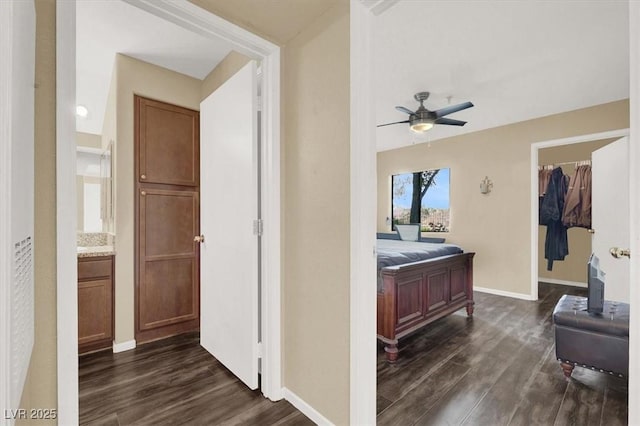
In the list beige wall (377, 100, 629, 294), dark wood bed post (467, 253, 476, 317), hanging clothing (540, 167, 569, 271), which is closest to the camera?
dark wood bed post (467, 253, 476, 317)

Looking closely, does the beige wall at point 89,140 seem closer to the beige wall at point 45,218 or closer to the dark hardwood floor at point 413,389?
the dark hardwood floor at point 413,389

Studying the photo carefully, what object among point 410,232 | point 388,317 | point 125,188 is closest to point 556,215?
point 410,232

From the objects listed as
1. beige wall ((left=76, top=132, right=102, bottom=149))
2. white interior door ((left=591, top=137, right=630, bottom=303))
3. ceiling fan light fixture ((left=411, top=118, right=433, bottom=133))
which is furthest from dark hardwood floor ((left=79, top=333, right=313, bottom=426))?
ceiling fan light fixture ((left=411, top=118, right=433, bottom=133))

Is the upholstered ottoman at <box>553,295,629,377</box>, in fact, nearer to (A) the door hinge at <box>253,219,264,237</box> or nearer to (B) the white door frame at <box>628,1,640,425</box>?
(B) the white door frame at <box>628,1,640,425</box>

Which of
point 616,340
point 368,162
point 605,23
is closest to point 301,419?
point 368,162

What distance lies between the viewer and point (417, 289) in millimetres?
2719

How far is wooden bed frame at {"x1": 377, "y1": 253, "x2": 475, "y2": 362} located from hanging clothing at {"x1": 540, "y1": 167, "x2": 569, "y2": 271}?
2.46 metres

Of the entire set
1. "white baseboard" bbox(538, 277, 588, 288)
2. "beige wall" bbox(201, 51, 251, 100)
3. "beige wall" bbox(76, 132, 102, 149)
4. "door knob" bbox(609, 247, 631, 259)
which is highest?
"beige wall" bbox(201, 51, 251, 100)

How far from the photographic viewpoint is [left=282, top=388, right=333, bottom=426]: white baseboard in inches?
62.9

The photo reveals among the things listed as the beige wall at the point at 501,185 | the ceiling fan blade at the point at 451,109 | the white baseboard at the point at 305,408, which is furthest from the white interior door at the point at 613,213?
the white baseboard at the point at 305,408

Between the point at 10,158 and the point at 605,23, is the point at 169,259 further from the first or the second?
the point at 605,23

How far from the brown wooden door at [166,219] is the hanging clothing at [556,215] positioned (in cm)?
528

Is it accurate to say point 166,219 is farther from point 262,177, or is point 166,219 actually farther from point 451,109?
point 451,109

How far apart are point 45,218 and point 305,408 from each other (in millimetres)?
1559
